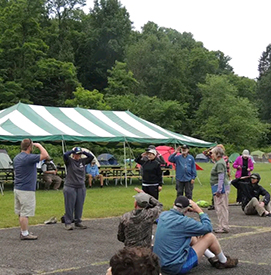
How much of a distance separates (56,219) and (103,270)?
453 cm

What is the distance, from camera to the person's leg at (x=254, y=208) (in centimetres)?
1207

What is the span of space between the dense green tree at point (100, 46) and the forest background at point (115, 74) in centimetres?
14

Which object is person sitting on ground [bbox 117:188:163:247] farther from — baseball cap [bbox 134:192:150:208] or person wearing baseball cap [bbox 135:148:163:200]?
person wearing baseball cap [bbox 135:148:163:200]

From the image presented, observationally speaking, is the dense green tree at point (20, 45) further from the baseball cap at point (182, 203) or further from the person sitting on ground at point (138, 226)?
the baseball cap at point (182, 203)

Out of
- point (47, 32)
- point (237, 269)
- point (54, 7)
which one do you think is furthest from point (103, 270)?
point (54, 7)

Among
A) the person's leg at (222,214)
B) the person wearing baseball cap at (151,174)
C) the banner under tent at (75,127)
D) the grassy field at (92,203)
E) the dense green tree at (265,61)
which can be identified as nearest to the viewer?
the person's leg at (222,214)

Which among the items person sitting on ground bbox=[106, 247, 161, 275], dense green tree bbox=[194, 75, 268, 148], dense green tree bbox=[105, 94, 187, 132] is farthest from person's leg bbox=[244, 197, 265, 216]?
dense green tree bbox=[194, 75, 268, 148]

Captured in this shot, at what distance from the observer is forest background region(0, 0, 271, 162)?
53125 millimetres

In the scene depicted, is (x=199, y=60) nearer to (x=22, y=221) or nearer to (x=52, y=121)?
(x=52, y=121)

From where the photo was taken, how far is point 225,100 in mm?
63844

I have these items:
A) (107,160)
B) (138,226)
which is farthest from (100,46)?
(138,226)

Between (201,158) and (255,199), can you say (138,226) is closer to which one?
(255,199)

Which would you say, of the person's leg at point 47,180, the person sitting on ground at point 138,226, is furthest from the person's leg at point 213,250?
the person's leg at point 47,180

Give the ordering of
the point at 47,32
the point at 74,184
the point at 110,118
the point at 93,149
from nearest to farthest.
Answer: the point at 74,184
the point at 110,118
the point at 93,149
the point at 47,32
